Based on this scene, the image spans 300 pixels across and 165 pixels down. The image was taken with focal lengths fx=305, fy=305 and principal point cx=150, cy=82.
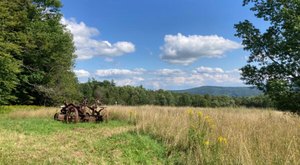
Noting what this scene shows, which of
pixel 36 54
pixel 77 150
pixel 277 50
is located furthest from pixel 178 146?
pixel 36 54

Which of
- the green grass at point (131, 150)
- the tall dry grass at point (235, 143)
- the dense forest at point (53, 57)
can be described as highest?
the dense forest at point (53, 57)

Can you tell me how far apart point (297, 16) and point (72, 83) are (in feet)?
95.5

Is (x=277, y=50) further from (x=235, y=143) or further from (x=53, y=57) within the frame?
(x=53, y=57)

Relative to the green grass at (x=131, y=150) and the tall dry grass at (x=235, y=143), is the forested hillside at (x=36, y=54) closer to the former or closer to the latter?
the green grass at (x=131, y=150)

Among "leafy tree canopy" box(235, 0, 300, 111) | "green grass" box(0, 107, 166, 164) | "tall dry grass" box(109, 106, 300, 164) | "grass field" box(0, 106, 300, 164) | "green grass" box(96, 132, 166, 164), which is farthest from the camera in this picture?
"leafy tree canopy" box(235, 0, 300, 111)

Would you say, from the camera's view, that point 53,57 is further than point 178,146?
Yes

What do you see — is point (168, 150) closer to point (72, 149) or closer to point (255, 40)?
point (72, 149)

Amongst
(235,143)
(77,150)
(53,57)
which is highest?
(53,57)

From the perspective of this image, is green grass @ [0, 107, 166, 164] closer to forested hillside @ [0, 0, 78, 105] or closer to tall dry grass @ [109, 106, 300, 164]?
tall dry grass @ [109, 106, 300, 164]

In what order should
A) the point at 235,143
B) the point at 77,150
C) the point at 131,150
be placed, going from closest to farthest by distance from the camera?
the point at 235,143 → the point at 131,150 → the point at 77,150

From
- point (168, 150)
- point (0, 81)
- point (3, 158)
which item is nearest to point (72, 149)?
point (3, 158)

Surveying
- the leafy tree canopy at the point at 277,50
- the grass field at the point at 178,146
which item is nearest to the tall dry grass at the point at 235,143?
the grass field at the point at 178,146

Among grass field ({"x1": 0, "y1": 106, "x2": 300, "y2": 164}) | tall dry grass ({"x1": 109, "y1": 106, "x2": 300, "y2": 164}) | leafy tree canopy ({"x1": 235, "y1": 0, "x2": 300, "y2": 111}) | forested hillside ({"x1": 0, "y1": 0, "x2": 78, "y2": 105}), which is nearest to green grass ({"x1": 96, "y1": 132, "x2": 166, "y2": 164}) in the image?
grass field ({"x1": 0, "y1": 106, "x2": 300, "y2": 164})

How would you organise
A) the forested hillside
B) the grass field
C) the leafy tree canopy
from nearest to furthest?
the grass field, the leafy tree canopy, the forested hillside
